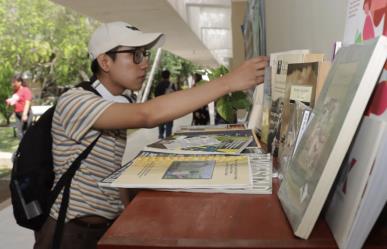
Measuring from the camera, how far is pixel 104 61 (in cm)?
171

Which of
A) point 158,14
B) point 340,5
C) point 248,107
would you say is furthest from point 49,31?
point 340,5

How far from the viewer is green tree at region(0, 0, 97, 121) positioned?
47.3 ft

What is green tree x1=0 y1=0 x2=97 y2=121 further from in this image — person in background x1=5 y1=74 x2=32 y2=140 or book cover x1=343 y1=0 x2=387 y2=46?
book cover x1=343 y1=0 x2=387 y2=46

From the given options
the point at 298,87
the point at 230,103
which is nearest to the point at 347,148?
the point at 298,87

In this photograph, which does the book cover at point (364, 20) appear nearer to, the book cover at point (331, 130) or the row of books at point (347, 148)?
the row of books at point (347, 148)

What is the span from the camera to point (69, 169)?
61.1 inches

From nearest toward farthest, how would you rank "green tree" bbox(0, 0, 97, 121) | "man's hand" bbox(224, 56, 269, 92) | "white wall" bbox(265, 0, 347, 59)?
"white wall" bbox(265, 0, 347, 59) → "man's hand" bbox(224, 56, 269, 92) → "green tree" bbox(0, 0, 97, 121)

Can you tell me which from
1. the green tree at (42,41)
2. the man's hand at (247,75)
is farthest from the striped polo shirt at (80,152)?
the green tree at (42,41)

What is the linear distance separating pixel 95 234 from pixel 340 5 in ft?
3.76

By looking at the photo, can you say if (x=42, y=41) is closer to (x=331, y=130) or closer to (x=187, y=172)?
(x=187, y=172)

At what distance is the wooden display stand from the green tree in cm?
1451

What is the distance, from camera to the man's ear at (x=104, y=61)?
1706 millimetres

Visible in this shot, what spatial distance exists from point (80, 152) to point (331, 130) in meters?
1.07

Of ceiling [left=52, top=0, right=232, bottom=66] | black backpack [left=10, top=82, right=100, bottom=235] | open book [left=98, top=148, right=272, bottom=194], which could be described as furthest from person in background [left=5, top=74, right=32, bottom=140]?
open book [left=98, top=148, right=272, bottom=194]
